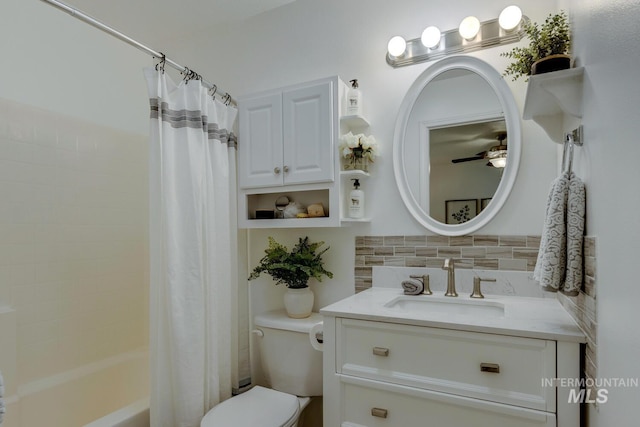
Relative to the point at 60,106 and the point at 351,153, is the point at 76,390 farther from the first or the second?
the point at 351,153

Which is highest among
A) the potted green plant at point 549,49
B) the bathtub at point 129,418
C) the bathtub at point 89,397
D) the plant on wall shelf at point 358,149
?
the potted green plant at point 549,49

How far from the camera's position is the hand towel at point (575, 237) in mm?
1083

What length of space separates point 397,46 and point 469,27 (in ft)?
1.12

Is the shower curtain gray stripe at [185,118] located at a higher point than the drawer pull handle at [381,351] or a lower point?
higher

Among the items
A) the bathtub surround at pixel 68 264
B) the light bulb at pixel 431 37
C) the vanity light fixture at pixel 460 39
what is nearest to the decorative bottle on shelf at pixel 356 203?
the vanity light fixture at pixel 460 39

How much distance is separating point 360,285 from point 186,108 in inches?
50.3

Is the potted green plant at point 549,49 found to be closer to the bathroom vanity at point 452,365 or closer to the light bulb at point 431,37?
the light bulb at point 431,37

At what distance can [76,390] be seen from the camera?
2152mm

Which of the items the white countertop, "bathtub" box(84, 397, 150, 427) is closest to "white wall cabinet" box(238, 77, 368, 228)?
the white countertop

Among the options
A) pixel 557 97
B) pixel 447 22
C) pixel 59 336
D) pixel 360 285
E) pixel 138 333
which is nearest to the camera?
pixel 557 97

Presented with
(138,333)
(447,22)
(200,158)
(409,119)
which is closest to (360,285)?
(409,119)

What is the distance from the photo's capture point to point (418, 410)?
1.30 m

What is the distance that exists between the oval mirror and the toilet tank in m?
0.84

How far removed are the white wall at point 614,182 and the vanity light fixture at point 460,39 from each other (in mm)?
592
